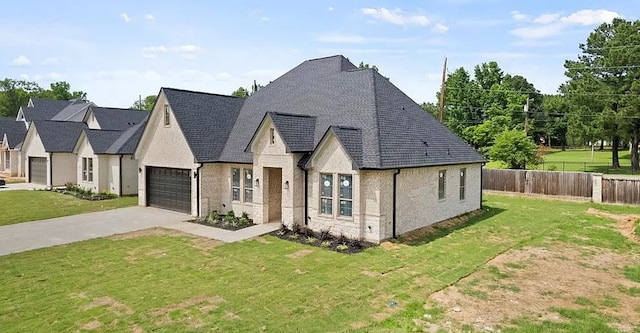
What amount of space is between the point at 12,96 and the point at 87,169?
71894mm

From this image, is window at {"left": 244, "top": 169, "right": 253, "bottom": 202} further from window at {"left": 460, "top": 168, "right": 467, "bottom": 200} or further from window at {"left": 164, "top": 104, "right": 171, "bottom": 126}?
window at {"left": 460, "top": 168, "right": 467, "bottom": 200}

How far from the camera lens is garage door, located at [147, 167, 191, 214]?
20750 mm

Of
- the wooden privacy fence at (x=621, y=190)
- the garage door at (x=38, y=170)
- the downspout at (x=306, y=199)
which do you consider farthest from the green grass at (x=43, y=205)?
the wooden privacy fence at (x=621, y=190)

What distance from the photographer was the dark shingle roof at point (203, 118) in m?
19.6

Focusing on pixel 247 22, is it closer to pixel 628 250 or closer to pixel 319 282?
pixel 319 282

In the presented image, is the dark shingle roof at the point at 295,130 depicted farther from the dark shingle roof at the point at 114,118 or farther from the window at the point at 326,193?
the dark shingle roof at the point at 114,118

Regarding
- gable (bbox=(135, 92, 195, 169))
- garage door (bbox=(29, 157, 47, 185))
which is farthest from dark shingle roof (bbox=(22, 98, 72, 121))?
gable (bbox=(135, 92, 195, 169))

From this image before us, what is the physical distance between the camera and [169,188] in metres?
21.6

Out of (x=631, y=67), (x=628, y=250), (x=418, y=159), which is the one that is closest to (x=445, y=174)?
(x=418, y=159)

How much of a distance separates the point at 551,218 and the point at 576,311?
12.2 metres

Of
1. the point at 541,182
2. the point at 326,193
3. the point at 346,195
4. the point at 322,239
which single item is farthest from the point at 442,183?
the point at 541,182

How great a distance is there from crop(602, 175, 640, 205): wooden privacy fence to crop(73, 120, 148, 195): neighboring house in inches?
1104

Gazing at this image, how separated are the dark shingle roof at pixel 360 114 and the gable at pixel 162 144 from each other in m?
2.13

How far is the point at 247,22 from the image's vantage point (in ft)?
60.1
